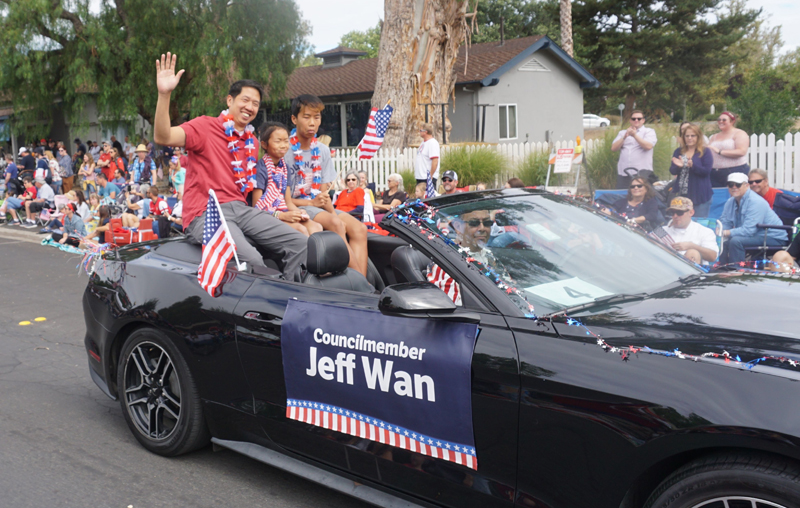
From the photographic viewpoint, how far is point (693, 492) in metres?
2.13

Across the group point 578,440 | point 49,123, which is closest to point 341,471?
point 578,440

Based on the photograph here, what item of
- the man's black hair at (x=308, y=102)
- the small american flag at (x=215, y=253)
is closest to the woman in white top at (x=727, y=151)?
the man's black hair at (x=308, y=102)

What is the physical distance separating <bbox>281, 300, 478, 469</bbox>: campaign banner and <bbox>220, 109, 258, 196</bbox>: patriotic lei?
5.96ft

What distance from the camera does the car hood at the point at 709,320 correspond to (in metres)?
2.27

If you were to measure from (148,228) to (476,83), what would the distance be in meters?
16.1

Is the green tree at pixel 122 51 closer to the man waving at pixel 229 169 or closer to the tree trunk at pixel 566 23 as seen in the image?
the tree trunk at pixel 566 23

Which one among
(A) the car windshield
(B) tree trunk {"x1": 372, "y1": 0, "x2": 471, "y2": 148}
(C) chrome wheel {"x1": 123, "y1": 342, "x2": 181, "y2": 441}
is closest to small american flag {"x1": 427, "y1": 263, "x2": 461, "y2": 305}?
(A) the car windshield

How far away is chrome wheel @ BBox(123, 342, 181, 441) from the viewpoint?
156 inches

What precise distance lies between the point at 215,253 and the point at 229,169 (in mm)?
1217

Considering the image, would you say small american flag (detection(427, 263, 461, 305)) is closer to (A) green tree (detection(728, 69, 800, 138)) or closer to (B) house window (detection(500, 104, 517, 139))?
(A) green tree (detection(728, 69, 800, 138))

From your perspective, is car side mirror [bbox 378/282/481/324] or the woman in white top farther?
the woman in white top

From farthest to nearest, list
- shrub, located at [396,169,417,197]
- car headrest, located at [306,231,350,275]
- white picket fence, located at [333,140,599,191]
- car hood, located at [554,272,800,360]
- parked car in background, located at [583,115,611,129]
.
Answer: parked car in background, located at [583,115,611,129]
white picket fence, located at [333,140,599,191]
shrub, located at [396,169,417,197]
car headrest, located at [306,231,350,275]
car hood, located at [554,272,800,360]

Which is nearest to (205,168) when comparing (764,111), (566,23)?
(764,111)

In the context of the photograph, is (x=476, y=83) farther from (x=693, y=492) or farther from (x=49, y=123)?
(x=693, y=492)
